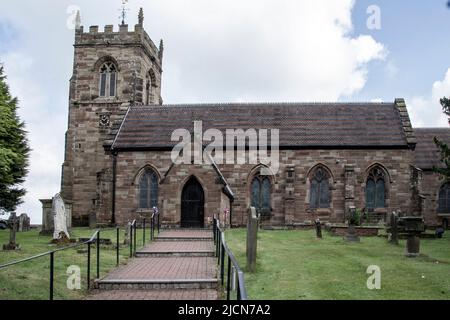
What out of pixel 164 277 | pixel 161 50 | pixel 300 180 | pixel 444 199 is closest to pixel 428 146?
pixel 444 199

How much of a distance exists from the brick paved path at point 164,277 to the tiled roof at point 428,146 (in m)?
22.8

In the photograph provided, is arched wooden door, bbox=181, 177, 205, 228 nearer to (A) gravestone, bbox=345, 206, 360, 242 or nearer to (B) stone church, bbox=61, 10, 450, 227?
(B) stone church, bbox=61, 10, 450, 227

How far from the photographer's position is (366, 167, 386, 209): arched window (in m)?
33.0

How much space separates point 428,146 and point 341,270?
26.0 m

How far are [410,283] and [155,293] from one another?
5990 mm

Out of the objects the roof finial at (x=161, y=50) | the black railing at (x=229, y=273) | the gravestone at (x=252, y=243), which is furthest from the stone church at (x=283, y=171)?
the black railing at (x=229, y=273)

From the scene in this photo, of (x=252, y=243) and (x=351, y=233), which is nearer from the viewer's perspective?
(x=252, y=243)

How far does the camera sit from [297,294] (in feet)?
36.4

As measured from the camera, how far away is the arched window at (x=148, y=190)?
33438 mm

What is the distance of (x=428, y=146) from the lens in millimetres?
37469

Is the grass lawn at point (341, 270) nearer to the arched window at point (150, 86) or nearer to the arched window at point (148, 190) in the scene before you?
the arched window at point (148, 190)

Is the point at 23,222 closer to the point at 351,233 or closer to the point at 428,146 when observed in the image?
the point at 351,233

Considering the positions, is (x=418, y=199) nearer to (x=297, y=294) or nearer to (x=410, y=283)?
(x=410, y=283)
